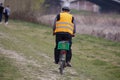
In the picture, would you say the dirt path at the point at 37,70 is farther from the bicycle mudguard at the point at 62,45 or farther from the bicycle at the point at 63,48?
the bicycle mudguard at the point at 62,45

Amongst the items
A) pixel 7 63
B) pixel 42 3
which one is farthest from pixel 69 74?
pixel 42 3

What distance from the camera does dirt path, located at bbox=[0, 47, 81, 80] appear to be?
10.4 meters

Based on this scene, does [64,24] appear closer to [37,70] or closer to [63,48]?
[63,48]

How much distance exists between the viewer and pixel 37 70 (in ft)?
37.3

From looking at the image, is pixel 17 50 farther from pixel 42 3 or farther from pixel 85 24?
pixel 42 3

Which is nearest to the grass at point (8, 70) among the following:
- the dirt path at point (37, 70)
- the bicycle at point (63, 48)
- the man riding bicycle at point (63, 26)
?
the dirt path at point (37, 70)

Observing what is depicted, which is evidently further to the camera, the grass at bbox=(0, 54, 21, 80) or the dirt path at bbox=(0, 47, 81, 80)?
the dirt path at bbox=(0, 47, 81, 80)

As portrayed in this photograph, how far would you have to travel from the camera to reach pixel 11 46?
1619cm

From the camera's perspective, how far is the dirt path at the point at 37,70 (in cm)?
1045

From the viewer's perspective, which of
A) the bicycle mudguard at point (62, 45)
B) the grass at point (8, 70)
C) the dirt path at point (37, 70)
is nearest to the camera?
the grass at point (8, 70)

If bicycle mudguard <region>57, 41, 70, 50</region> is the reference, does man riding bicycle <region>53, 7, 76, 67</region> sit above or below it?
above

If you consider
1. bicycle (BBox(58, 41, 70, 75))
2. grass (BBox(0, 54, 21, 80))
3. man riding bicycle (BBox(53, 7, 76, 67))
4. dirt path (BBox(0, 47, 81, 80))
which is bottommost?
dirt path (BBox(0, 47, 81, 80))

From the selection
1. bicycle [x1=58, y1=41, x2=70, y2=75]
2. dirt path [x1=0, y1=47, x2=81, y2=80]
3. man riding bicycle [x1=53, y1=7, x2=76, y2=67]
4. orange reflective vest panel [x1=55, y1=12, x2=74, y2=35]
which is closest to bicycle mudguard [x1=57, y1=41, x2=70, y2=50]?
bicycle [x1=58, y1=41, x2=70, y2=75]

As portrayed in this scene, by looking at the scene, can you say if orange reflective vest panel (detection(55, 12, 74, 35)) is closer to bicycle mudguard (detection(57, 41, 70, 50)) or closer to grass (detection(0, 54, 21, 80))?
bicycle mudguard (detection(57, 41, 70, 50))
